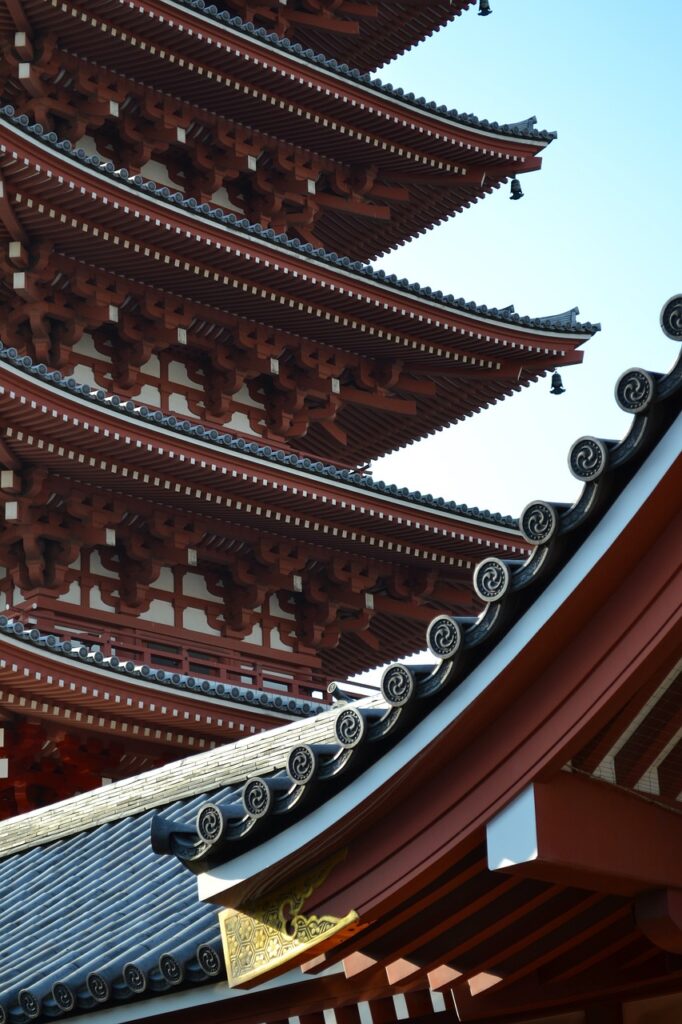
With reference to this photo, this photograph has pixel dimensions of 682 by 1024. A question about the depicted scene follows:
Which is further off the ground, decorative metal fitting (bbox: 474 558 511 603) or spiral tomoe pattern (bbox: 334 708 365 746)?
decorative metal fitting (bbox: 474 558 511 603)

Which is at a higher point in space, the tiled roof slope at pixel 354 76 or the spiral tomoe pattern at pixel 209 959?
the tiled roof slope at pixel 354 76

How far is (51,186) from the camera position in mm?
16500

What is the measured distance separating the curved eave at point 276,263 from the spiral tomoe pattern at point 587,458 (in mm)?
12705

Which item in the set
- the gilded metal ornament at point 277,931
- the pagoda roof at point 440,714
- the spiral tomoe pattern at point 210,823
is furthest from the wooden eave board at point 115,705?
the spiral tomoe pattern at point 210,823

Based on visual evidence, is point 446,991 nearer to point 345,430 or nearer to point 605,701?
point 605,701

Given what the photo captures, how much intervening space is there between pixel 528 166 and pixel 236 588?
779cm

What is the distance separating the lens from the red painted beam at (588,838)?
464 centimetres

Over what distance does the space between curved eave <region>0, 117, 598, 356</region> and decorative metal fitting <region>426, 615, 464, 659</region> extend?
12.5 metres

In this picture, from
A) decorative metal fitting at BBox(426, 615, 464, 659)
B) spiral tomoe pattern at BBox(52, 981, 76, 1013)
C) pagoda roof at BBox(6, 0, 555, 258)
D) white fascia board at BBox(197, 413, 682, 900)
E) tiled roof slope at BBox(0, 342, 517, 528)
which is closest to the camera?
white fascia board at BBox(197, 413, 682, 900)

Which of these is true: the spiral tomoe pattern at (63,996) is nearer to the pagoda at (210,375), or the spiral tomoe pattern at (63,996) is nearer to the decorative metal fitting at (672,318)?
the decorative metal fitting at (672,318)

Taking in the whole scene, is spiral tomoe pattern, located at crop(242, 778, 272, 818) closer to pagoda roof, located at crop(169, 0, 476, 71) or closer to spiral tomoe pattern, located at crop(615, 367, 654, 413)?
spiral tomoe pattern, located at crop(615, 367, 654, 413)

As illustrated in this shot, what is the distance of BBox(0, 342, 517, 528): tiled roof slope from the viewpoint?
15.2 m

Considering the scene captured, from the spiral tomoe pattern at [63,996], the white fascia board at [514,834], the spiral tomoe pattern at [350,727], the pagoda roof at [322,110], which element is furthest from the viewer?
the pagoda roof at [322,110]

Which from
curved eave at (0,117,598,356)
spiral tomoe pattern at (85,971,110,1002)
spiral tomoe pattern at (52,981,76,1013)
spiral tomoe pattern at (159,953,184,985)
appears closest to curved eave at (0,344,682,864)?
spiral tomoe pattern at (159,953,184,985)
